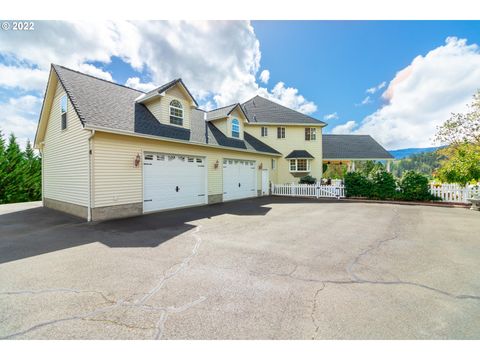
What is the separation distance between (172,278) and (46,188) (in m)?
13.1

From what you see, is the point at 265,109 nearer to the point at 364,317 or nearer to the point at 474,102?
the point at 474,102

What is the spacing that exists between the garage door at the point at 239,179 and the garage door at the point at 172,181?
6.37 ft

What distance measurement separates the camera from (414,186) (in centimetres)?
1187

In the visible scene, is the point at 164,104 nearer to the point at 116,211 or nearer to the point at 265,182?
the point at 116,211

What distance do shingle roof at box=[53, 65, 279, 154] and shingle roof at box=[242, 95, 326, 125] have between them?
820cm

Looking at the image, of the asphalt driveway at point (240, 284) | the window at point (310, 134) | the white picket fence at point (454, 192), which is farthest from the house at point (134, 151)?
the white picket fence at point (454, 192)

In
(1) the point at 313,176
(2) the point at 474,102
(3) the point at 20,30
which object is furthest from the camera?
(1) the point at 313,176

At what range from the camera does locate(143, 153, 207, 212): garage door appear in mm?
8938

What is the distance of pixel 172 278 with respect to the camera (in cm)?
333

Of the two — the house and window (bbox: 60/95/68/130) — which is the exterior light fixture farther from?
window (bbox: 60/95/68/130)

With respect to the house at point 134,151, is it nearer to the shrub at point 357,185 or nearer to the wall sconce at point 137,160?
the wall sconce at point 137,160

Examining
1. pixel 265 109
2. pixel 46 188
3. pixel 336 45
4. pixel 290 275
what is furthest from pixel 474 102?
pixel 46 188

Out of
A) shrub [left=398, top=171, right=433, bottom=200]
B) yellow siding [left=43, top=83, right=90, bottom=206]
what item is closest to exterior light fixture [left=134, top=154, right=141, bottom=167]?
yellow siding [left=43, top=83, right=90, bottom=206]
